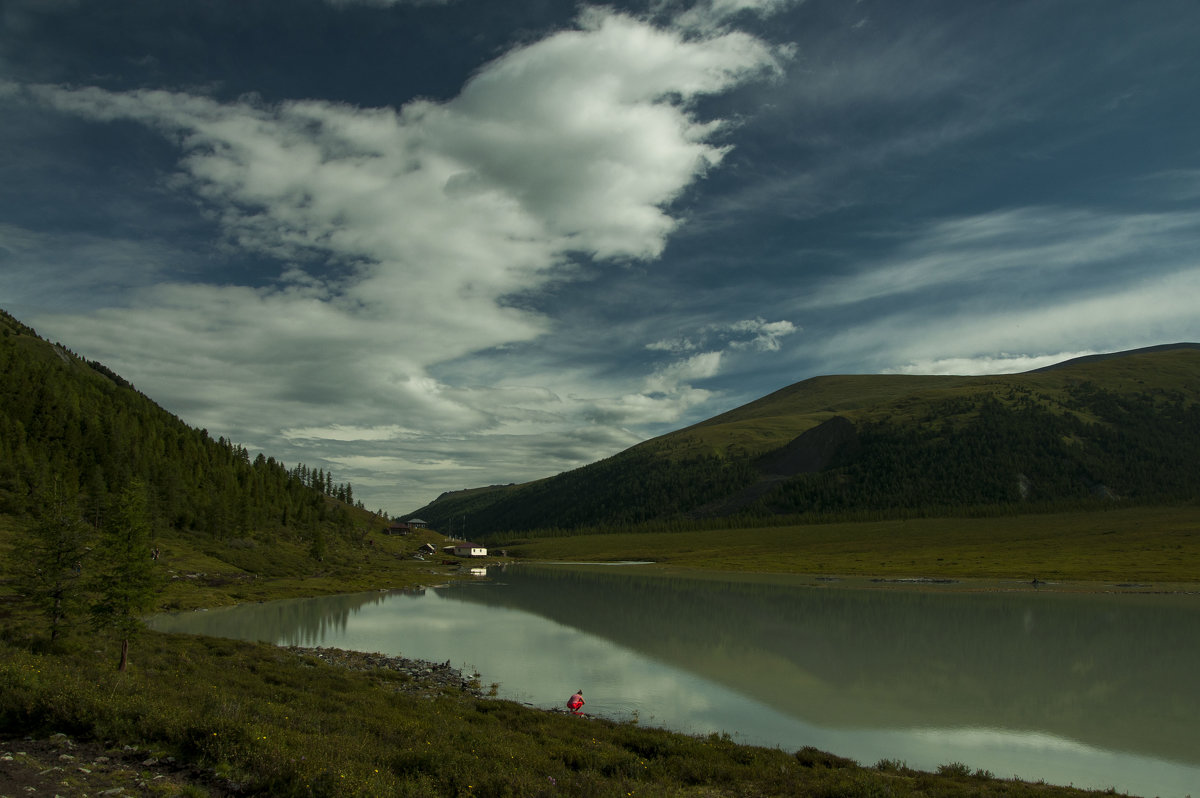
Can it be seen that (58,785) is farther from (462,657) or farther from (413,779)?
(462,657)

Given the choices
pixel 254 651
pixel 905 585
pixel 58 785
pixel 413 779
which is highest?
pixel 58 785

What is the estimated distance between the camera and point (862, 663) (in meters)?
43.8

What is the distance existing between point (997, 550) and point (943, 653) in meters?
112

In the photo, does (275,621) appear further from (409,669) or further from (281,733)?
(281,733)

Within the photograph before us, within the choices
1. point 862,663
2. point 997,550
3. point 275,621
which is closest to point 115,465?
point 275,621

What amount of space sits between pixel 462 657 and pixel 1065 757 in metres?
34.2

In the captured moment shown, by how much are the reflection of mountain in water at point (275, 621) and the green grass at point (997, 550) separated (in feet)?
282

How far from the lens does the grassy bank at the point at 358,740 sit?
46.8ft

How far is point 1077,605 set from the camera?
7138cm

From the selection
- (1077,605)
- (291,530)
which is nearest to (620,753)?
(1077,605)

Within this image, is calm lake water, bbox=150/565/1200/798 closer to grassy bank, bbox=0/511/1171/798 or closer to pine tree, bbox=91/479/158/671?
grassy bank, bbox=0/511/1171/798

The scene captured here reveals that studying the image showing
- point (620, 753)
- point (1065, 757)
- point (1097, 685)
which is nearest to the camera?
point (620, 753)

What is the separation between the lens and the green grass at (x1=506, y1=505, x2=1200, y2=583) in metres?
108

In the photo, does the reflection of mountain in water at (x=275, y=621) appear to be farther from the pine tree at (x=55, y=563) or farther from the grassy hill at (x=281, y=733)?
the pine tree at (x=55, y=563)
